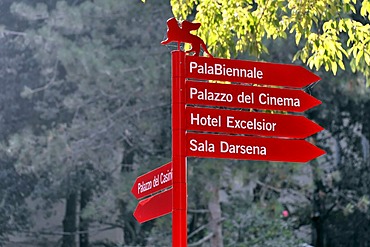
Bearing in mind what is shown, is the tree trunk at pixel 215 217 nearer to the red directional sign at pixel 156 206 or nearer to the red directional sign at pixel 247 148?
the red directional sign at pixel 156 206

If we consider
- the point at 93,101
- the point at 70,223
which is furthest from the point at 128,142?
the point at 70,223

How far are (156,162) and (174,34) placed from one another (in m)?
17.7

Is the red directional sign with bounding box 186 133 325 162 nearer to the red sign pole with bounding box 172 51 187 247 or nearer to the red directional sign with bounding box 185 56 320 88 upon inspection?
the red sign pole with bounding box 172 51 187 247

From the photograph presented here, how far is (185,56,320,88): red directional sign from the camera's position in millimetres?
8367

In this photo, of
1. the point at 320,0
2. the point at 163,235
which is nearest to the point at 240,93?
the point at 320,0

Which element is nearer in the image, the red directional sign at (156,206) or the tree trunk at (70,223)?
the red directional sign at (156,206)

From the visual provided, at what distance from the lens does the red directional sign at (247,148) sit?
26.9 feet

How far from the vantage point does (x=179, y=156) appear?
8.11 metres

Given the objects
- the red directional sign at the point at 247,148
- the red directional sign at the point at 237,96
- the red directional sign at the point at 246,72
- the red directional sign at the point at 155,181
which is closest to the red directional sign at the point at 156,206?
the red directional sign at the point at 155,181

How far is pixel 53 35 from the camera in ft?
86.4

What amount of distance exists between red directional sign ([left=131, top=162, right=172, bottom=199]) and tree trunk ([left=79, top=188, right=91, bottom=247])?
18.6m

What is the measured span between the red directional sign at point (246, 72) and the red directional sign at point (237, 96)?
78mm

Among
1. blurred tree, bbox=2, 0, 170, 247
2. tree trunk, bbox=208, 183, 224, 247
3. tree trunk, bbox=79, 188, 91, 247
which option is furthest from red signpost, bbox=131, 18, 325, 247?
tree trunk, bbox=79, 188, 91, 247

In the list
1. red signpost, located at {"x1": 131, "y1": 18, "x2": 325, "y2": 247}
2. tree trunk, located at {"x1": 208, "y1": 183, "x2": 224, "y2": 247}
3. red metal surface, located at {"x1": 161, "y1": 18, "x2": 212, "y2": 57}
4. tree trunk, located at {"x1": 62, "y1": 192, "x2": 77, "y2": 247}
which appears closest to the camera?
red signpost, located at {"x1": 131, "y1": 18, "x2": 325, "y2": 247}
